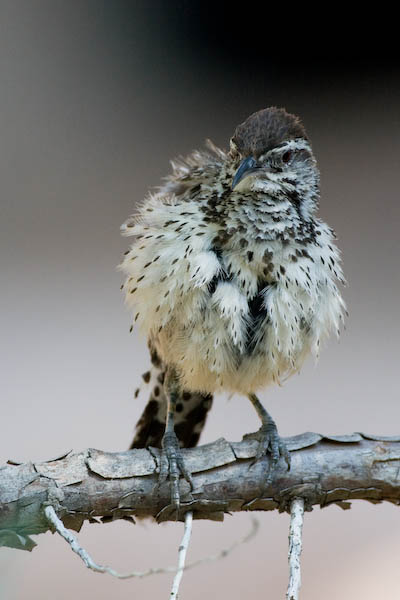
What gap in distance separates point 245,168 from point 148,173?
194 cm

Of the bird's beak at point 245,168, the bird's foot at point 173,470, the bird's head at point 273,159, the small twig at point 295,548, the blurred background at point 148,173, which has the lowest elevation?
the small twig at point 295,548

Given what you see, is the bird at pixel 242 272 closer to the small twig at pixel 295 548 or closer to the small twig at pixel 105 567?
the small twig at pixel 295 548

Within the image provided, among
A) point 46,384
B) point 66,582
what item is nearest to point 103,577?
point 66,582

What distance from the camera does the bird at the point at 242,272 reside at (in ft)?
8.80

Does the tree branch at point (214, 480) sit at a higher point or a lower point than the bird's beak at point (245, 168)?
lower

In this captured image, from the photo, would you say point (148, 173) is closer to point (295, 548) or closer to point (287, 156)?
point (287, 156)

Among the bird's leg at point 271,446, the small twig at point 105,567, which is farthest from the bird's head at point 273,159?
the small twig at point 105,567

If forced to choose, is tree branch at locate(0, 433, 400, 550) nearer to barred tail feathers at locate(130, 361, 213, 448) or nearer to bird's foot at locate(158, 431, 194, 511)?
bird's foot at locate(158, 431, 194, 511)

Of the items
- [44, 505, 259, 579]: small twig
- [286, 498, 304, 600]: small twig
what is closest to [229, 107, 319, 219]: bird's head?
[286, 498, 304, 600]: small twig

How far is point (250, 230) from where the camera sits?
2715 mm

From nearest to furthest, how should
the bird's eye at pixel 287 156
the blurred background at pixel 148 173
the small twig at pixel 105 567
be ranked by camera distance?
the small twig at pixel 105 567 < the bird's eye at pixel 287 156 < the blurred background at pixel 148 173

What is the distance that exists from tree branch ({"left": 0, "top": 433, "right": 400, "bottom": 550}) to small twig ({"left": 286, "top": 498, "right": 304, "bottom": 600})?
0.05m

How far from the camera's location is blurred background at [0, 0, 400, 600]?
4.12 metres

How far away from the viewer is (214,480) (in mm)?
2572
